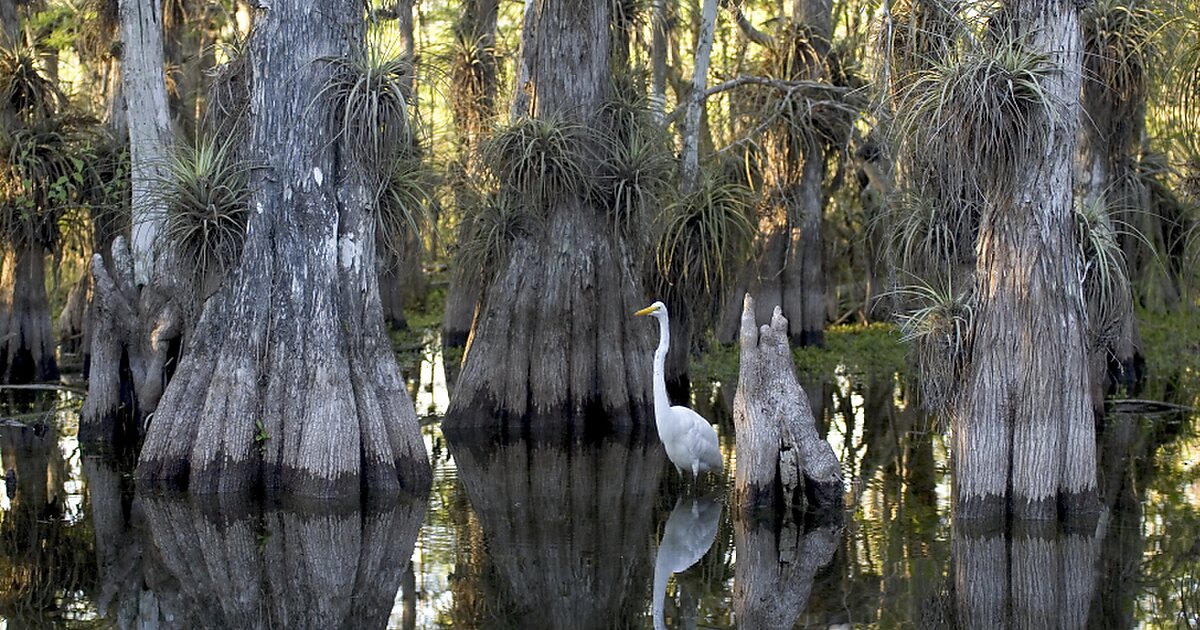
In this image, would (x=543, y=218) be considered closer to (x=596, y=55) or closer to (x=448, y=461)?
(x=596, y=55)

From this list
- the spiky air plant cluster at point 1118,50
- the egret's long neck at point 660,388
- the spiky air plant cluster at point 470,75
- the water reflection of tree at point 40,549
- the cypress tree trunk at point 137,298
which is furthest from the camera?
the spiky air plant cluster at point 470,75

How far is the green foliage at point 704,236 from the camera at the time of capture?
16.6 m

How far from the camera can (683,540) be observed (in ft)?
36.8

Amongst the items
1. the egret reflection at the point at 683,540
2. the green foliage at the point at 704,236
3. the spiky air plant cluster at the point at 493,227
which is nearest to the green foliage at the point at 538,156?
the spiky air plant cluster at the point at 493,227

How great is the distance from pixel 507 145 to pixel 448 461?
322 centimetres

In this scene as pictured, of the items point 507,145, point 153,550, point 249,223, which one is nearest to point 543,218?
point 507,145

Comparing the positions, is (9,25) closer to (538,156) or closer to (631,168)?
(538,156)

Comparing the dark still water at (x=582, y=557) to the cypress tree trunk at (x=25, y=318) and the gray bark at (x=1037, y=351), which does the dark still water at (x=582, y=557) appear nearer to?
the gray bark at (x=1037, y=351)

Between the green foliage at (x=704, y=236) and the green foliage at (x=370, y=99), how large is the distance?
461cm

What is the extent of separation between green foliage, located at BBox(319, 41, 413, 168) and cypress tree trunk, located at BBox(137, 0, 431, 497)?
0.11 m

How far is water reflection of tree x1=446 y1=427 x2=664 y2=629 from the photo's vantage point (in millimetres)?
9508

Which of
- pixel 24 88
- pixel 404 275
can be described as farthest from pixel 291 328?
pixel 404 275

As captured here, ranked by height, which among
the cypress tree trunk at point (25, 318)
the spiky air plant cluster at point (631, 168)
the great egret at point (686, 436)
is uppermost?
the spiky air plant cluster at point (631, 168)

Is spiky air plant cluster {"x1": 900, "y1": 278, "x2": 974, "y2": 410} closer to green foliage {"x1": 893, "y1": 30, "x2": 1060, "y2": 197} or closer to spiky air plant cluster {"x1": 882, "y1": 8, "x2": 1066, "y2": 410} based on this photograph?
spiky air plant cluster {"x1": 882, "y1": 8, "x2": 1066, "y2": 410}
